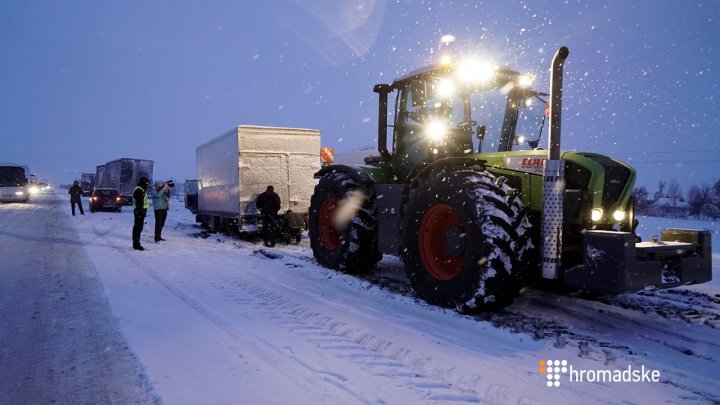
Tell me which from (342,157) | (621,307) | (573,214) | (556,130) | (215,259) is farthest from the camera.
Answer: (342,157)

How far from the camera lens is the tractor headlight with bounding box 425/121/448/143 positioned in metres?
6.03

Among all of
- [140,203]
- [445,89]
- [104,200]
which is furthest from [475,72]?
[104,200]

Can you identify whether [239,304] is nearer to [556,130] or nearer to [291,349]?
[291,349]

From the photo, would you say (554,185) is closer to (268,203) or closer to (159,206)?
(268,203)

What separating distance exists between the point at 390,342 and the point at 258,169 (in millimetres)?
8651

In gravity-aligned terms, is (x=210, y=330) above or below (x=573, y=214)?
below

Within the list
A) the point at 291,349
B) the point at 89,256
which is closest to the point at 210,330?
the point at 291,349

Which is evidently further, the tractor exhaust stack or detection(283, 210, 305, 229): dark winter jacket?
detection(283, 210, 305, 229): dark winter jacket

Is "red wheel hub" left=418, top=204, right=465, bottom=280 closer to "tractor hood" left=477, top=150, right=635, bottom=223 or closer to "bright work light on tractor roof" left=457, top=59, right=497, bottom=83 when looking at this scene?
"tractor hood" left=477, top=150, right=635, bottom=223

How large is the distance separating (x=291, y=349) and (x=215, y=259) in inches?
216

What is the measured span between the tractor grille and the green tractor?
14mm

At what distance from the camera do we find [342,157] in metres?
27.6

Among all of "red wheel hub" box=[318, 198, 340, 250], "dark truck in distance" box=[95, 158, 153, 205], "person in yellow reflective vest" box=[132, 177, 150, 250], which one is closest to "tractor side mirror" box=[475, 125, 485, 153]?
"red wheel hub" box=[318, 198, 340, 250]

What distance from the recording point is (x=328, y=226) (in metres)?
8.12
